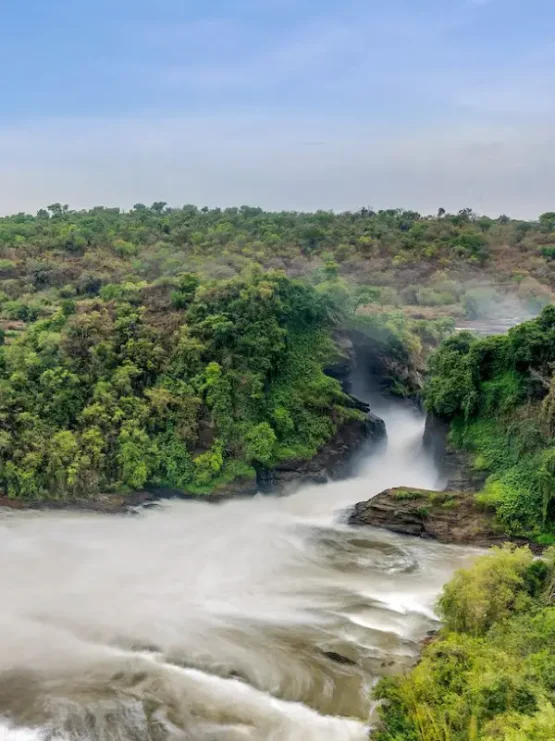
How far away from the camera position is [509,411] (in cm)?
2591

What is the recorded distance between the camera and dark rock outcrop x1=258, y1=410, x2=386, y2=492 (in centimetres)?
2891

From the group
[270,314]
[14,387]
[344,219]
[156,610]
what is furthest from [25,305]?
[344,219]

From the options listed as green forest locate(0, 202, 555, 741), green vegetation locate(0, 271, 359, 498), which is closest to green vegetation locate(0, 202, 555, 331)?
green forest locate(0, 202, 555, 741)

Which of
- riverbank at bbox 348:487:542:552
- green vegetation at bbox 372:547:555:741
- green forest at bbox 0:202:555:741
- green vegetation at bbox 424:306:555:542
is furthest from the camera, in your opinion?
riverbank at bbox 348:487:542:552

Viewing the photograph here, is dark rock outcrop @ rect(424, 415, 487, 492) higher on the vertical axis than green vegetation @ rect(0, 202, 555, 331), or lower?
lower

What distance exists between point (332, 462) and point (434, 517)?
21.7 ft

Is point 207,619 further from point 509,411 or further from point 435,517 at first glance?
point 509,411

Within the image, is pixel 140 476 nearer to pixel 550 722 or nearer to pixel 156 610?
pixel 156 610

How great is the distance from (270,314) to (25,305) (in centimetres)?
1848

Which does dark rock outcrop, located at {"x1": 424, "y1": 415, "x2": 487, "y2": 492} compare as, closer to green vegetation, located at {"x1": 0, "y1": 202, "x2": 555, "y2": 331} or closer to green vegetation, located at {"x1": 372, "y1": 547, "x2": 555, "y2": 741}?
green vegetation, located at {"x1": 372, "y1": 547, "x2": 555, "y2": 741}

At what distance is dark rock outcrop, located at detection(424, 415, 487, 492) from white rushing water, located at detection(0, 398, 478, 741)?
10.8 feet

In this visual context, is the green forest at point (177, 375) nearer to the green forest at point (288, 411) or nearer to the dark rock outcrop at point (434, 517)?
the green forest at point (288, 411)

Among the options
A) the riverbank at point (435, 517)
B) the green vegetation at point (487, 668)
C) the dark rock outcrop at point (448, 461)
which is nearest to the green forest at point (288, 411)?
the green vegetation at point (487, 668)

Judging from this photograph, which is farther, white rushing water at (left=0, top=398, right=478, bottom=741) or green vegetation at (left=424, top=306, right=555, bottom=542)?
green vegetation at (left=424, top=306, right=555, bottom=542)
